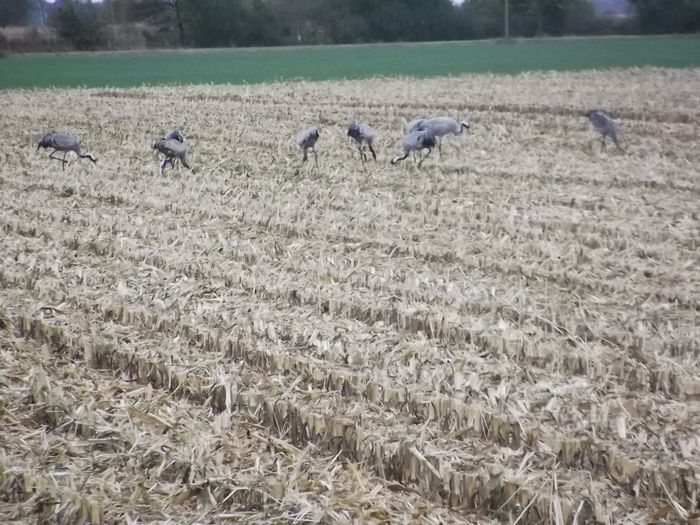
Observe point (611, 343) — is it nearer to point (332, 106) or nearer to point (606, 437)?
point (606, 437)

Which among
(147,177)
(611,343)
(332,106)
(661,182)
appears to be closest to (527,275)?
(611,343)

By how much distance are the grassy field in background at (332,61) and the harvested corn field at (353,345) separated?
869 inches

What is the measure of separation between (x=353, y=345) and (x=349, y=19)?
188 ft

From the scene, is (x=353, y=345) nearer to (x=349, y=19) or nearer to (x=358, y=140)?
(x=358, y=140)

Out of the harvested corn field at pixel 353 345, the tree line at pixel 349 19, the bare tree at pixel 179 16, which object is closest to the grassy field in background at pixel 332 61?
the tree line at pixel 349 19

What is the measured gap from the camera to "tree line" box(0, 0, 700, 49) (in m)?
56.2

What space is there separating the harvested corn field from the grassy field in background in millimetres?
22070

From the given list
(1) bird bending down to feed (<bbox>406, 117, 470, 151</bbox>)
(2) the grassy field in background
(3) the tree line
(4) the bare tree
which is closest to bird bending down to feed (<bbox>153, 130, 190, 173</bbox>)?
(1) bird bending down to feed (<bbox>406, 117, 470, 151</bbox>)

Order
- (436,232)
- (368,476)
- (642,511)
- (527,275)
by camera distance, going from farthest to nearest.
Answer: (436,232) < (527,275) < (368,476) < (642,511)

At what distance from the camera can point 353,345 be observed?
18.7 ft

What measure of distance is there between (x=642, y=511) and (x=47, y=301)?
4789 mm

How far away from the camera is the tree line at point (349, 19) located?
5619cm

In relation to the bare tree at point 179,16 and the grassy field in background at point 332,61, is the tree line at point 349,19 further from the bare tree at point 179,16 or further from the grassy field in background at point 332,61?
the grassy field in background at point 332,61

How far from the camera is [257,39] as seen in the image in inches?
2253
